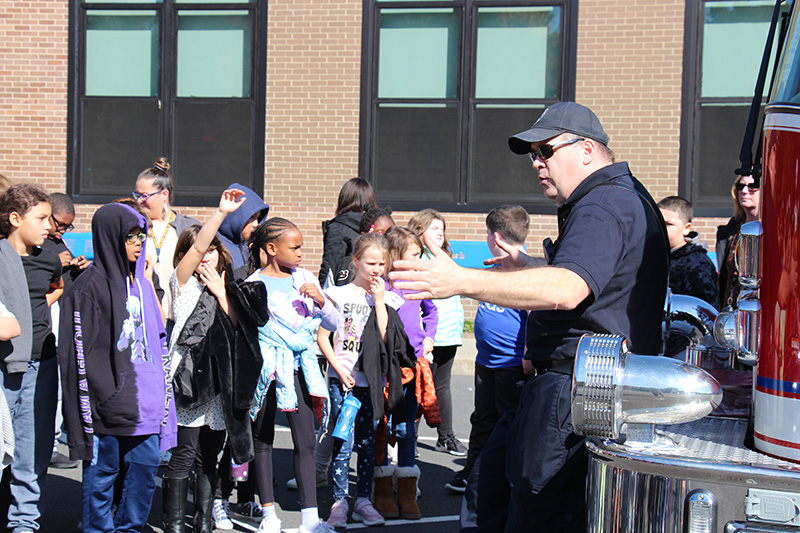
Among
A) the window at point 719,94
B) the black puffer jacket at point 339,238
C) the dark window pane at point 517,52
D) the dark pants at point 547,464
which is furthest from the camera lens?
the dark window pane at point 517,52

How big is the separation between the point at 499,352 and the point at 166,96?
27.9 ft

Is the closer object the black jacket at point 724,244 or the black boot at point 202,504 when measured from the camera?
the black boot at point 202,504

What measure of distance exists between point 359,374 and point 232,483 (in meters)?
1.08

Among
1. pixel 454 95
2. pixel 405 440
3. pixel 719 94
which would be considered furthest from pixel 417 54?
pixel 405 440

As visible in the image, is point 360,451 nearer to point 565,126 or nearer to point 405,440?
point 405,440

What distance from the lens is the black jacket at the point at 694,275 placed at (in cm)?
552

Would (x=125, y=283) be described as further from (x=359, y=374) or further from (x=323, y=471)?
(x=323, y=471)

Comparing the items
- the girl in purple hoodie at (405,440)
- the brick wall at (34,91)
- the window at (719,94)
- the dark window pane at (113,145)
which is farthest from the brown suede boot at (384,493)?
the brick wall at (34,91)

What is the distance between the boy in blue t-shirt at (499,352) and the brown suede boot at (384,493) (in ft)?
1.77

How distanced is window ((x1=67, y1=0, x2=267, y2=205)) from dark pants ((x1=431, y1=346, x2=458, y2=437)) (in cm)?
608

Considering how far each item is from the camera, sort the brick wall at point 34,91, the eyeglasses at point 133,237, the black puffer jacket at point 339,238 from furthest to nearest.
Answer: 1. the brick wall at point 34,91
2. the black puffer jacket at point 339,238
3. the eyeglasses at point 133,237

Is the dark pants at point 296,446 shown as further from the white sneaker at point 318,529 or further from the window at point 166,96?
the window at point 166,96

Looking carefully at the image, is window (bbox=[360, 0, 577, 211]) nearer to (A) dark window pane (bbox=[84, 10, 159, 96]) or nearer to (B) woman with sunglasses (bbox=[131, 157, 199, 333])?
(A) dark window pane (bbox=[84, 10, 159, 96])

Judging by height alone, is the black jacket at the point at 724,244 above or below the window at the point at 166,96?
below
